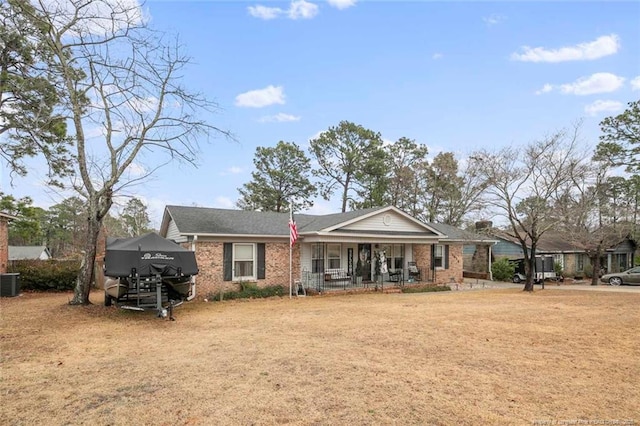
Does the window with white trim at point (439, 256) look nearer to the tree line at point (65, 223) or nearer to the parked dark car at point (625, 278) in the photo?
the parked dark car at point (625, 278)

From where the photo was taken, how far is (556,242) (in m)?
31.1

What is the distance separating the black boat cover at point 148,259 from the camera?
10.8 metres

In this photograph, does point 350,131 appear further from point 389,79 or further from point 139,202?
point 139,202

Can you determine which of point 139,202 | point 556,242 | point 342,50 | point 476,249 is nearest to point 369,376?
point 342,50

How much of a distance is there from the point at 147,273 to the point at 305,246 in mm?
8650

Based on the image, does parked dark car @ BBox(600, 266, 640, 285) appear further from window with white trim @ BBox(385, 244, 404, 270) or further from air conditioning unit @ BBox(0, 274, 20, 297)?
air conditioning unit @ BBox(0, 274, 20, 297)

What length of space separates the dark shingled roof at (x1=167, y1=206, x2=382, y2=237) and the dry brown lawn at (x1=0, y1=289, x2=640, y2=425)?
5.29 metres

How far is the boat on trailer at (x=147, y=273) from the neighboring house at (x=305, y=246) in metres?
3.19

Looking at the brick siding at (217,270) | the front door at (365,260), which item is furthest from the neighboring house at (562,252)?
the brick siding at (217,270)

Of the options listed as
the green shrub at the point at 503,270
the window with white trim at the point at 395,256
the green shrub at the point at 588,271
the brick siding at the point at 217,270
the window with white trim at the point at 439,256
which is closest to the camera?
the brick siding at the point at 217,270

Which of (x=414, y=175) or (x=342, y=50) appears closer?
(x=342, y=50)

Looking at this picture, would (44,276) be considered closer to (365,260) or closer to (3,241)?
(3,241)

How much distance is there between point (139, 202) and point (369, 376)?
122ft

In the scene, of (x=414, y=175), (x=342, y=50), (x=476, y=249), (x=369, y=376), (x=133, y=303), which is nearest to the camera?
(x=369, y=376)
